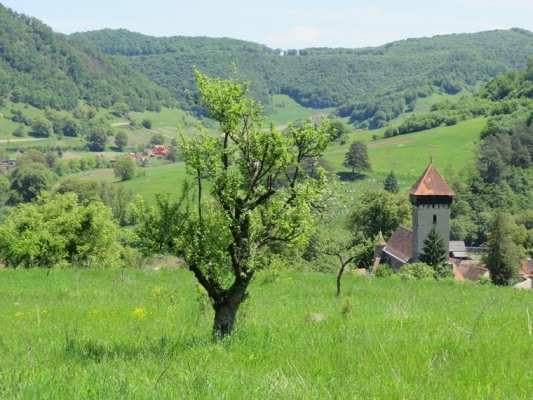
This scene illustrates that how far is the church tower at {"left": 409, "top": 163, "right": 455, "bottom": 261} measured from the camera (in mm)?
81438

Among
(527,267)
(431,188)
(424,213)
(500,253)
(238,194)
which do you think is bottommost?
(527,267)

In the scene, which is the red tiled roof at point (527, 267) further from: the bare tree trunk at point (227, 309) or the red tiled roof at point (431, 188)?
the bare tree trunk at point (227, 309)

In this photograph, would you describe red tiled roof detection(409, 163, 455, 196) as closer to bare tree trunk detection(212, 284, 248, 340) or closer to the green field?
the green field

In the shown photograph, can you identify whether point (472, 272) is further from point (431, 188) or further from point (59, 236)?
point (59, 236)

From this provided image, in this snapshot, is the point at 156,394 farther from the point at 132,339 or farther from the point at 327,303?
the point at 327,303

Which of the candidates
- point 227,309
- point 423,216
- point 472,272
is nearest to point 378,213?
point 423,216

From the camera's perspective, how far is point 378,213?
92688 mm

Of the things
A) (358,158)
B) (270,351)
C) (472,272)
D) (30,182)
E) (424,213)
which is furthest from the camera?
A: (358,158)

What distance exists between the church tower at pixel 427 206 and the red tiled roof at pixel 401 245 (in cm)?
94

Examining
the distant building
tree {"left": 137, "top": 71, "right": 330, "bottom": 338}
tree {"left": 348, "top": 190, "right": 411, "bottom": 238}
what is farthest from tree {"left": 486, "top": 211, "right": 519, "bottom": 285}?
tree {"left": 137, "top": 71, "right": 330, "bottom": 338}

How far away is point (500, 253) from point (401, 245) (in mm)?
17915

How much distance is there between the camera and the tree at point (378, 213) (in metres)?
91.5

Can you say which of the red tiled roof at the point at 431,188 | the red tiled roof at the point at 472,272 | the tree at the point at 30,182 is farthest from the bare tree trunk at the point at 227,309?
the tree at the point at 30,182

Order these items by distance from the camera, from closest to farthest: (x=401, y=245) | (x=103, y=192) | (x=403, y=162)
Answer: (x=401, y=245)
(x=103, y=192)
(x=403, y=162)
